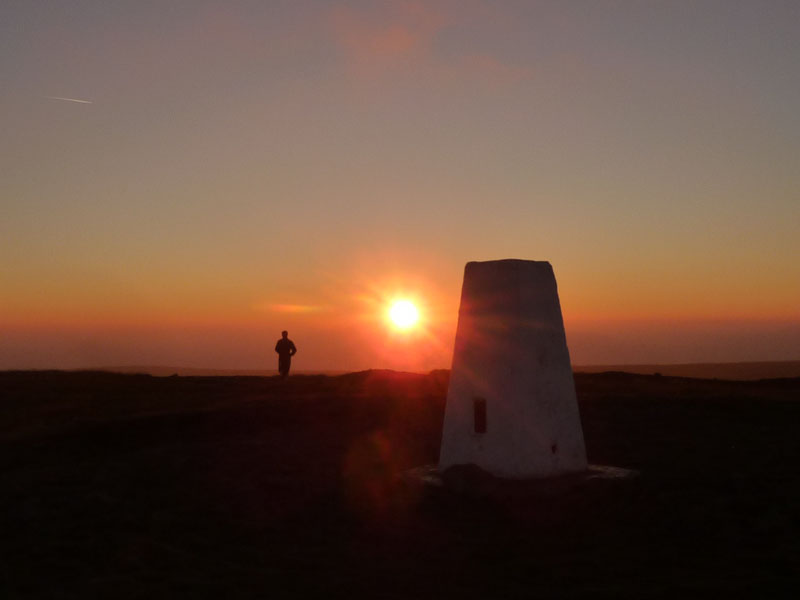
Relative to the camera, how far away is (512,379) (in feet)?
36.6

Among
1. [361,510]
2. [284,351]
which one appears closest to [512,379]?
[361,510]

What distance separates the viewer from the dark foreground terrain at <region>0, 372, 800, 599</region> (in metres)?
8.59

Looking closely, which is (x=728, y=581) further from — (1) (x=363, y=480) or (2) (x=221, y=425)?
(2) (x=221, y=425)

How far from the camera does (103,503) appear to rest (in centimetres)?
1153

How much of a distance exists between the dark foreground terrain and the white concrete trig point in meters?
0.63

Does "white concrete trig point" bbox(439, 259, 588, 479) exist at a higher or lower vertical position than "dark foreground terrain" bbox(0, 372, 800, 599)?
higher

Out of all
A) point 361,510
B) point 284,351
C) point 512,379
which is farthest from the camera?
point 284,351

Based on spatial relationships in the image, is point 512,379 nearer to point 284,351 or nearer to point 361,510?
point 361,510

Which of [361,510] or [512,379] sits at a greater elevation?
[512,379]

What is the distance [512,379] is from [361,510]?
9.05 feet

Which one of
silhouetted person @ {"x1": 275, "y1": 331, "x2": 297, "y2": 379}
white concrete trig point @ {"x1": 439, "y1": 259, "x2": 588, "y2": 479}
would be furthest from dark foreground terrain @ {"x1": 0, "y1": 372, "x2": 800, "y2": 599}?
silhouetted person @ {"x1": 275, "y1": 331, "x2": 297, "y2": 379}

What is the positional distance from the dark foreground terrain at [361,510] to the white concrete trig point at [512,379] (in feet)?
2.07

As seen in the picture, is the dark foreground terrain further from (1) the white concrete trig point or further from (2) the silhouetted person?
(2) the silhouetted person

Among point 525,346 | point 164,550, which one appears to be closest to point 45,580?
point 164,550
